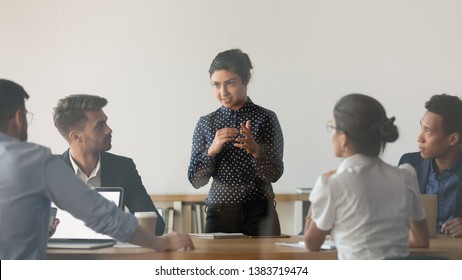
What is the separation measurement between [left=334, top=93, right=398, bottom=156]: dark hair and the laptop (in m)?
0.80

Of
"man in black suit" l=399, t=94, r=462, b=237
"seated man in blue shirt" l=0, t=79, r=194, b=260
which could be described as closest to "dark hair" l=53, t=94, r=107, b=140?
"seated man in blue shirt" l=0, t=79, r=194, b=260

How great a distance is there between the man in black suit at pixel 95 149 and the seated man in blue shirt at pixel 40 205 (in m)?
0.20

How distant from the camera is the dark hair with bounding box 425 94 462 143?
2627mm

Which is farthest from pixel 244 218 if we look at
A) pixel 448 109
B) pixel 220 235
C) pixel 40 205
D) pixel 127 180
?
pixel 448 109

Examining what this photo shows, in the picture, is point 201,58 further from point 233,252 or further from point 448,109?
point 448,109

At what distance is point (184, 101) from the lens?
2611mm

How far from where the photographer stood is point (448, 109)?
8.70 ft

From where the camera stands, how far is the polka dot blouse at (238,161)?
254 cm

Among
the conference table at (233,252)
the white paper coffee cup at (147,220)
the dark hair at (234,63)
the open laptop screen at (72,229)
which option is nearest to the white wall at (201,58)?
the dark hair at (234,63)

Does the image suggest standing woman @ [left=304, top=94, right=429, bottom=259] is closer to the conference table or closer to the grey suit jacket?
the conference table

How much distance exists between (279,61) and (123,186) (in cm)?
71

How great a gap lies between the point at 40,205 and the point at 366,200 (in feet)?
3.26
